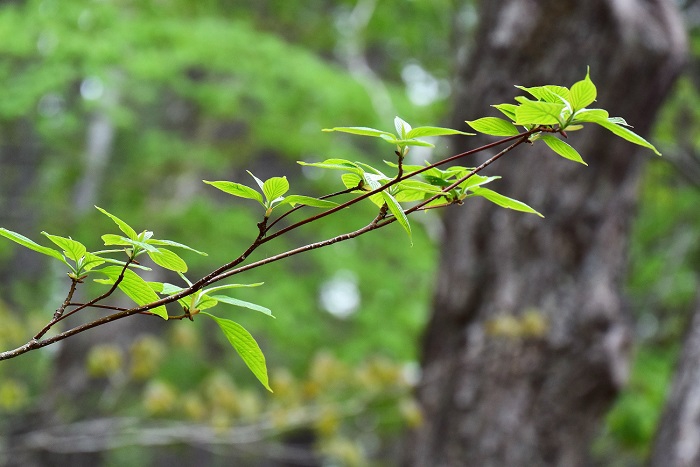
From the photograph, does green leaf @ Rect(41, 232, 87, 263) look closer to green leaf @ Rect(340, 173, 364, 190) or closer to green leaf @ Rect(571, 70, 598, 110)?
green leaf @ Rect(340, 173, 364, 190)

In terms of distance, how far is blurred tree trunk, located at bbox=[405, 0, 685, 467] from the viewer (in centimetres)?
310

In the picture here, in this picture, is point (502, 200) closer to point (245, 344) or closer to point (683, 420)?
point (245, 344)

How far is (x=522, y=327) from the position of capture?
306 centimetres

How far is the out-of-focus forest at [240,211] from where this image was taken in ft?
12.1

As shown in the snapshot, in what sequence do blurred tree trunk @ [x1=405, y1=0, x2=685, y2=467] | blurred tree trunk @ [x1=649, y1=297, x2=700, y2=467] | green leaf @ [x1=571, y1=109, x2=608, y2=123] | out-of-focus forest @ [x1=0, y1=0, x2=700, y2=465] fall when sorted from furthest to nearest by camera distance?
1. out-of-focus forest @ [x1=0, y1=0, x2=700, y2=465]
2. blurred tree trunk @ [x1=405, y1=0, x2=685, y2=467]
3. blurred tree trunk @ [x1=649, y1=297, x2=700, y2=467]
4. green leaf @ [x1=571, y1=109, x2=608, y2=123]

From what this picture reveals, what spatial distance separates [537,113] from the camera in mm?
827

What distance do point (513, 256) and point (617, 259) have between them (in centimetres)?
47

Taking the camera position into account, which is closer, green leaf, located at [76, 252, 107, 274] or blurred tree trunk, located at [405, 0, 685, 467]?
green leaf, located at [76, 252, 107, 274]

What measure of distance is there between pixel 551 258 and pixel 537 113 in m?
2.45

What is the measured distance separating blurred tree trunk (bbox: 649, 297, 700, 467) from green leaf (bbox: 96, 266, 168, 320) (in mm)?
2308

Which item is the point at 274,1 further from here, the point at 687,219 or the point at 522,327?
the point at 522,327

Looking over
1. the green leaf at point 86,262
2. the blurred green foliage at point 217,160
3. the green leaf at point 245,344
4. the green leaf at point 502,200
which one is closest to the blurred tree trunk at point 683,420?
the blurred green foliage at point 217,160

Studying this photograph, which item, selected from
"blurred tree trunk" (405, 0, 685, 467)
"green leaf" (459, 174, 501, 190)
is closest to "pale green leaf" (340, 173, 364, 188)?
"green leaf" (459, 174, 501, 190)

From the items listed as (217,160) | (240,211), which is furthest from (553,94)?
(217,160)
